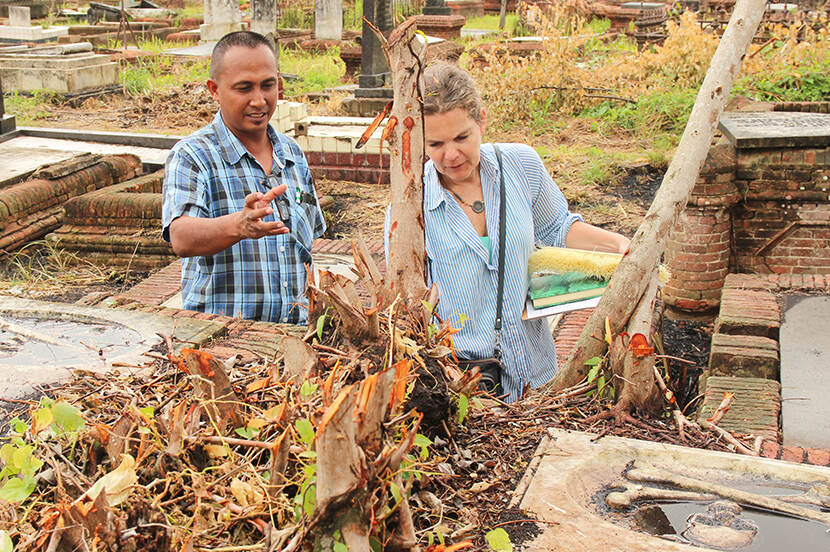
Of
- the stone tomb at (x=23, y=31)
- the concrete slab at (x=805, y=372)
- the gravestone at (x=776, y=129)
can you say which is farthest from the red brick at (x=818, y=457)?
the stone tomb at (x=23, y=31)

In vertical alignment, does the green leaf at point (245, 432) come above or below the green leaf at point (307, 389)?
below

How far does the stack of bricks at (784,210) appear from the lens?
584 cm

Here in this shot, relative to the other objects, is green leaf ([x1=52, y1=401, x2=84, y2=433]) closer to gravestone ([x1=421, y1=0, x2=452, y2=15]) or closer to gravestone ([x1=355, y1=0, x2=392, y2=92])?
gravestone ([x1=355, y1=0, x2=392, y2=92])

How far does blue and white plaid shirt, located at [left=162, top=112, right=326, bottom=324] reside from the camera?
10.5 ft

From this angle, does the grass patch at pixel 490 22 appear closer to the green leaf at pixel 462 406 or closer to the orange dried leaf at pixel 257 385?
the green leaf at pixel 462 406

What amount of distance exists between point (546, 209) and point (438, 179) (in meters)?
0.46

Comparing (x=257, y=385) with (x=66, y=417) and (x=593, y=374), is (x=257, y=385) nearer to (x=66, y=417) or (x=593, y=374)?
(x=66, y=417)

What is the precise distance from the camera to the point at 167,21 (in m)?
20.9

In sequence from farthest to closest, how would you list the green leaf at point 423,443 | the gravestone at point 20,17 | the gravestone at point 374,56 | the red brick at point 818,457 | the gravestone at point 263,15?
the gravestone at point 20,17, the gravestone at point 263,15, the gravestone at point 374,56, the red brick at point 818,457, the green leaf at point 423,443

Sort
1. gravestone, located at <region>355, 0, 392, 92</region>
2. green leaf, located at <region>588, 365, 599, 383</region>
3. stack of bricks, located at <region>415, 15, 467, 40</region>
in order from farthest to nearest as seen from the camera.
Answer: stack of bricks, located at <region>415, 15, 467, 40</region>
gravestone, located at <region>355, 0, 392, 92</region>
green leaf, located at <region>588, 365, 599, 383</region>

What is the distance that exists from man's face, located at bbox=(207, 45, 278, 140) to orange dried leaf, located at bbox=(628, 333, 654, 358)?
1.72 metres

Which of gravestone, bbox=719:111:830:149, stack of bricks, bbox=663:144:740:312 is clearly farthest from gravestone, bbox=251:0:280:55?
stack of bricks, bbox=663:144:740:312

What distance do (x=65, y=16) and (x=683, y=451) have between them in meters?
23.9

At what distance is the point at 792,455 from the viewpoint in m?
2.53
